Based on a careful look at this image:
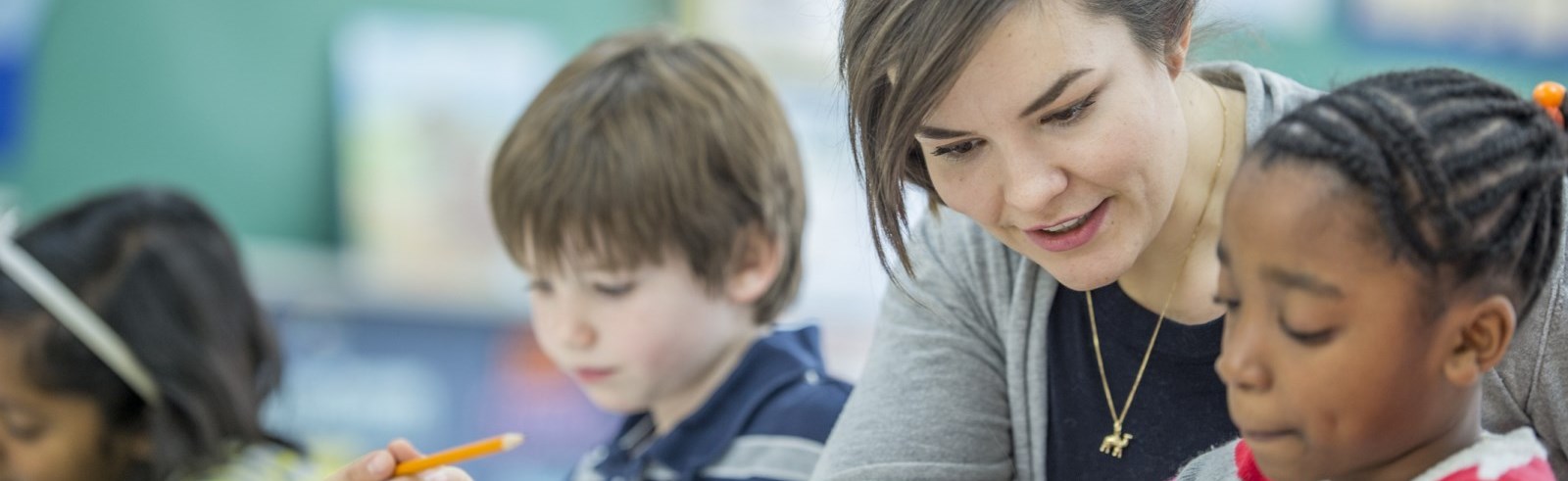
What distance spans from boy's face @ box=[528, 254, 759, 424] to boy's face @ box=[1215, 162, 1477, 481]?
0.80m

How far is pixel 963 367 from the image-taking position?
47.9 inches

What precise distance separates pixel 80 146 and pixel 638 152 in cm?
219

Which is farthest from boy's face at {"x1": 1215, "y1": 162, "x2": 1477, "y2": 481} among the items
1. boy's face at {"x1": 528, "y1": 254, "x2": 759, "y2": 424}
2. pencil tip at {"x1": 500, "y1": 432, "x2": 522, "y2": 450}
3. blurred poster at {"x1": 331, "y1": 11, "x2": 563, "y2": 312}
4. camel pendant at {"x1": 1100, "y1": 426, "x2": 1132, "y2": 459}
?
blurred poster at {"x1": 331, "y1": 11, "x2": 563, "y2": 312}

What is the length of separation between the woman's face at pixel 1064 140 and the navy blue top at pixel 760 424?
45 centimetres

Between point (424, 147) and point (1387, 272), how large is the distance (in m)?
2.92

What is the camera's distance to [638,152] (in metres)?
1.56

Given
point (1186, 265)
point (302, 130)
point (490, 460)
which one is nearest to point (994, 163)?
point (1186, 265)

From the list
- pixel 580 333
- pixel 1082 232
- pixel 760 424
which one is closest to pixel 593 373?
pixel 580 333

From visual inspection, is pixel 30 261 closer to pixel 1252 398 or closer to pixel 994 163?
pixel 994 163

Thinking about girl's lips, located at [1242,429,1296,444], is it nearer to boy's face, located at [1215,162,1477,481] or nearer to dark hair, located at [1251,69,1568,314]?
boy's face, located at [1215,162,1477,481]

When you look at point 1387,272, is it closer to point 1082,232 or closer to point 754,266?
point 1082,232

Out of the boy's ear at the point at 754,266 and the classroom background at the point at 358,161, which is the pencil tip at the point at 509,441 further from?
the classroom background at the point at 358,161

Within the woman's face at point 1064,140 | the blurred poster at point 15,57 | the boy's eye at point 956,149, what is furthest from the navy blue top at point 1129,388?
the blurred poster at point 15,57

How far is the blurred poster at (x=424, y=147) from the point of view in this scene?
3420 mm
